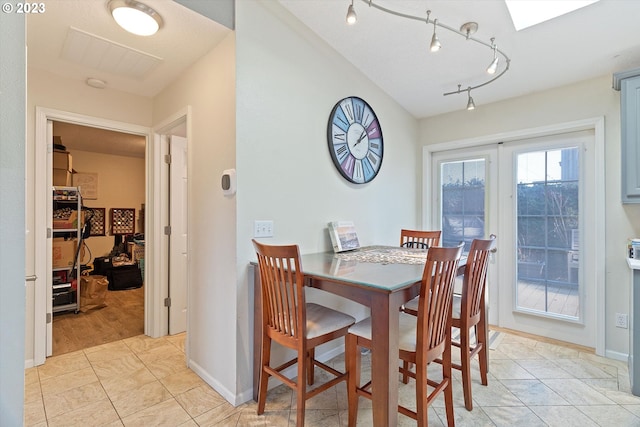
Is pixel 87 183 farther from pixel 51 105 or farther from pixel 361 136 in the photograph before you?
pixel 361 136

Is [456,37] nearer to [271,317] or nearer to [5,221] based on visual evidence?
[271,317]

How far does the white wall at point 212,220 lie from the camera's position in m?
1.96

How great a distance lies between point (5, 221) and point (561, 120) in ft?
12.5

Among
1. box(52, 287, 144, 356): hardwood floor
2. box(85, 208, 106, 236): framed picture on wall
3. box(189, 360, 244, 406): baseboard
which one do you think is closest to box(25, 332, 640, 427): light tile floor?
box(189, 360, 244, 406): baseboard

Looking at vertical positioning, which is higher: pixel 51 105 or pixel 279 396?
pixel 51 105

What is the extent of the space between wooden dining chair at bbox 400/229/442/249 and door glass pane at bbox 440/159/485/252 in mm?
692

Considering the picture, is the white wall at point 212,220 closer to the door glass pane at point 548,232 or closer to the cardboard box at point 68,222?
the cardboard box at point 68,222

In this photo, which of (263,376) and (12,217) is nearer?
(12,217)

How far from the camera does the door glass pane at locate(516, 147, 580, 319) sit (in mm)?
2811

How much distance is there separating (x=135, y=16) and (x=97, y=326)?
307 centimetres

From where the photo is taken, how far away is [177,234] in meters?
3.01

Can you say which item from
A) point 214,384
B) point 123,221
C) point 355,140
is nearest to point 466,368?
point 214,384

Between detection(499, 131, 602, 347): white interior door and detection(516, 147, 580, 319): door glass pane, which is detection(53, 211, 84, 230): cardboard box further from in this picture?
detection(516, 147, 580, 319): door glass pane

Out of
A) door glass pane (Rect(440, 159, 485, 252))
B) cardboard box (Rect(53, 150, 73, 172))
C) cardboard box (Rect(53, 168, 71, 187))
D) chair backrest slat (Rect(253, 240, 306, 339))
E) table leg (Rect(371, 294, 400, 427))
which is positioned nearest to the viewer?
table leg (Rect(371, 294, 400, 427))
